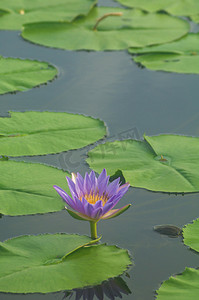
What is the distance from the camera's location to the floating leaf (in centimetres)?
209

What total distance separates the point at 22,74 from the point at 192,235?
74.7 inches

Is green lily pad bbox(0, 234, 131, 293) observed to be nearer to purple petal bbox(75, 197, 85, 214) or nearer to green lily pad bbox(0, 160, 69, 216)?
purple petal bbox(75, 197, 85, 214)

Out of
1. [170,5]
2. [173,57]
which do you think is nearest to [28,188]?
[173,57]

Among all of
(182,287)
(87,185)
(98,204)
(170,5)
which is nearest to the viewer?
(182,287)

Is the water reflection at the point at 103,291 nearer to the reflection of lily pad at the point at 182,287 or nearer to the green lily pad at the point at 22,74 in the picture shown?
the reflection of lily pad at the point at 182,287

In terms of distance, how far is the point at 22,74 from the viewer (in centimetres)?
362

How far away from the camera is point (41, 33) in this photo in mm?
4375

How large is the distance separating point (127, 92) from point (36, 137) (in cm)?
91

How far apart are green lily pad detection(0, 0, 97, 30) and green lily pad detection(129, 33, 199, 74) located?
854 millimetres

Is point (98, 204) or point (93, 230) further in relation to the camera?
point (93, 230)

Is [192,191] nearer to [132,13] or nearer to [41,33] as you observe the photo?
[41,33]

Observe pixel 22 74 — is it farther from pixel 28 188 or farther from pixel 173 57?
pixel 28 188

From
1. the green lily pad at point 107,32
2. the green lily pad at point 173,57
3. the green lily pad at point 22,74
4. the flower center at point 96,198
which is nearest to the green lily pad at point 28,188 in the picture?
the flower center at point 96,198

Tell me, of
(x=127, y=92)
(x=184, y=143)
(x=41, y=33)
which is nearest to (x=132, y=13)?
(x=41, y=33)
